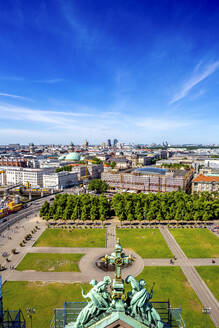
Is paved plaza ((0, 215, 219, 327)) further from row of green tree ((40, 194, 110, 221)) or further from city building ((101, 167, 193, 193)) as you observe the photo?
city building ((101, 167, 193, 193))

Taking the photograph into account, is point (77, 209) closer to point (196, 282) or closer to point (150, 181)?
point (196, 282)

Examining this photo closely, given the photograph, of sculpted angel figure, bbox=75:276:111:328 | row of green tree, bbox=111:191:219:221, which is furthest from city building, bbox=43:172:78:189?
sculpted angel figure, bbox=75:276:111:328

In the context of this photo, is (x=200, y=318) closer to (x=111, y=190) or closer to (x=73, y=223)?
(x=73, y=223)

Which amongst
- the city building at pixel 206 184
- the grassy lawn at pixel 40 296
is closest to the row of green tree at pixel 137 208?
the city building at pixel 206 184

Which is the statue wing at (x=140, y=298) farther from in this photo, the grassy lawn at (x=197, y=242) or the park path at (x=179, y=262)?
the grassy lawn at (x=197, y=242)

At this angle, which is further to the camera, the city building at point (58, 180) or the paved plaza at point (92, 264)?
the city building at point (58, 180)

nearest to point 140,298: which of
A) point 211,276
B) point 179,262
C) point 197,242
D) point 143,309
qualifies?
point 143,309

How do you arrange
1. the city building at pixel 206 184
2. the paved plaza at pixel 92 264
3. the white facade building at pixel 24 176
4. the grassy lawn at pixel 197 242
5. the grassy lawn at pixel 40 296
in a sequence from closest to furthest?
the grassy lawn at pixel 40 296 < the paved plaza at pixel 92 264 < the grassy lawn at pixel 197 242 < the city building at pixel 206 184 < the white facade building at pixel 24 176
